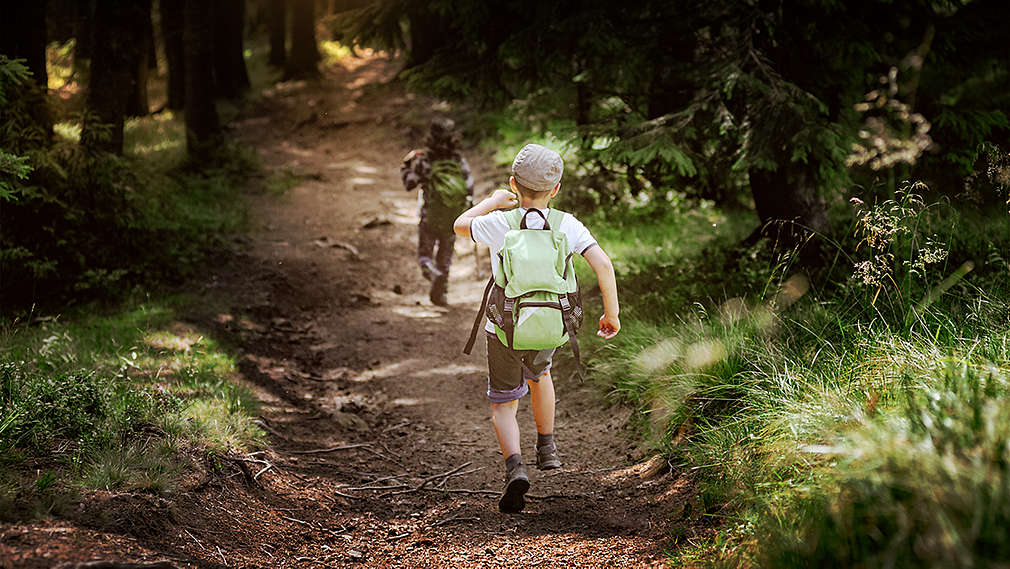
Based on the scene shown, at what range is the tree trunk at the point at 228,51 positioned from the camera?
2130 centimetres

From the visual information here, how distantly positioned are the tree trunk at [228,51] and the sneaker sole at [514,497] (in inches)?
790

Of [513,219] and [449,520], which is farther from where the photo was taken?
[449,520]

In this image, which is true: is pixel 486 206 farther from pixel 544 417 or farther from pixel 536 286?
pixel 544 417

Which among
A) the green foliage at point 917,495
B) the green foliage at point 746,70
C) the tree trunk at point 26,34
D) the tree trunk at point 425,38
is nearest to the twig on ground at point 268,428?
the green foliage at point 746,70

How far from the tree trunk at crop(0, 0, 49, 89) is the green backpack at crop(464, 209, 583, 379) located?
23.3ft

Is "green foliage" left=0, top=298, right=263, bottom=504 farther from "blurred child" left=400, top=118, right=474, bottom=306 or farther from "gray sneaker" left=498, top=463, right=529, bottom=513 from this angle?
"blurred child" left=400, top=118, right=474, bottom=306

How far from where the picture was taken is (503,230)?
4.18 metres

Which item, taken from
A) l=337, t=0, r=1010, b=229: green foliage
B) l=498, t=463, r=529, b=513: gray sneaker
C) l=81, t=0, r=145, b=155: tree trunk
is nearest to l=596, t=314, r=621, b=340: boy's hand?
l=498, t=463, r=529, b=513: gray sneaker

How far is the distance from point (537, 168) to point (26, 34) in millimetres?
7468

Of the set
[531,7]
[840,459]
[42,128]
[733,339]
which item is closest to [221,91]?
[42,128]

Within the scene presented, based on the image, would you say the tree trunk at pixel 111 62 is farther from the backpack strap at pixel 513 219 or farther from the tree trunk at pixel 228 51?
the tree trunk at pixel 228 51

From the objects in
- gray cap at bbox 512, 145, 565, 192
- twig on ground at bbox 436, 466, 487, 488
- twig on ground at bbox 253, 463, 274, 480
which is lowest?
twig on ground at bbox 436, 466, 487, 488

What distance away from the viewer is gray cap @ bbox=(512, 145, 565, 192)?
4.06 meters

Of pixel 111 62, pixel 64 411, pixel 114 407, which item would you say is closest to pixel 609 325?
pixel 114 407
